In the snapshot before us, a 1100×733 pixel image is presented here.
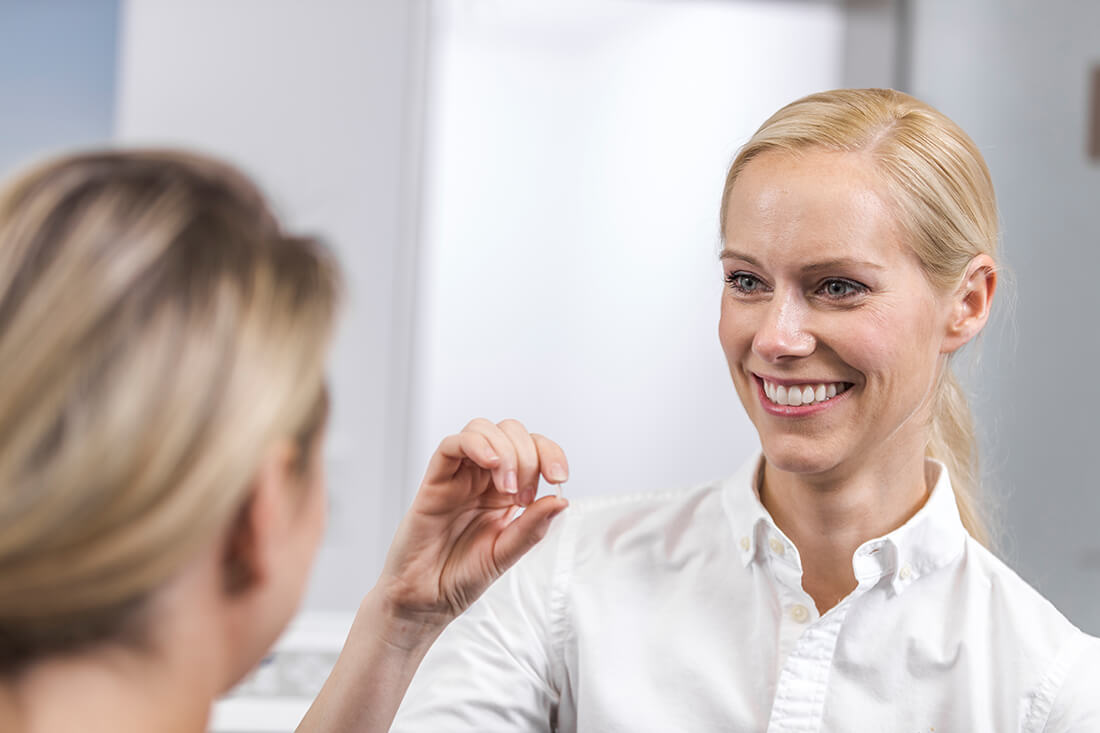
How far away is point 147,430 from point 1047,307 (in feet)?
7.30

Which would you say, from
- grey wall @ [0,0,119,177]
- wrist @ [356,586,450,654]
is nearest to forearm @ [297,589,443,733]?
wrist @ [356,586,450,654]

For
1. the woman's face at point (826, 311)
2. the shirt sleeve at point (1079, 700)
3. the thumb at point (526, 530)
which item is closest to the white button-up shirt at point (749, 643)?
the shirt sleeve at point (1079, 700)

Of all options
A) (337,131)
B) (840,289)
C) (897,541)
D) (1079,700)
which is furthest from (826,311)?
(337,131)

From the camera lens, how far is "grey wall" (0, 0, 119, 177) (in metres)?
2.26

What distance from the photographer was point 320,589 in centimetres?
231

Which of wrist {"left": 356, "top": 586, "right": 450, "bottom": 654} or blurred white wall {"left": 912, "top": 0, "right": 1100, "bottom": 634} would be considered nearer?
wrist {"left": 356, "top": 586, "right": 450, "bottom": 654}

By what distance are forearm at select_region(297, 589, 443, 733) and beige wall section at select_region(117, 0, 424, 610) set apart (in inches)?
51.0

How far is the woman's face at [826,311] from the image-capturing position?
109 cm

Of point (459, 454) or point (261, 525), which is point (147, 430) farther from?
point (459, 454)

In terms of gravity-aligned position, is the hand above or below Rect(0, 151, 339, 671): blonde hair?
below

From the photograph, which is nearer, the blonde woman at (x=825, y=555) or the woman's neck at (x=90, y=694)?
the woman's neck at (x=90, y=694)

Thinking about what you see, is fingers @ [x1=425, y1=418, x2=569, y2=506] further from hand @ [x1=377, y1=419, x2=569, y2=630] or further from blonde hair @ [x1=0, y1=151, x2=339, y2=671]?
blonde hair @ [x1=0, y1=151, x2=339, y2=671]

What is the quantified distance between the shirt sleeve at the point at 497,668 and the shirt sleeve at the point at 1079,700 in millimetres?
531

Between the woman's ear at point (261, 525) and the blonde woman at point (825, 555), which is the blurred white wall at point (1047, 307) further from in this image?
the woman's ear at point (261, 525)
